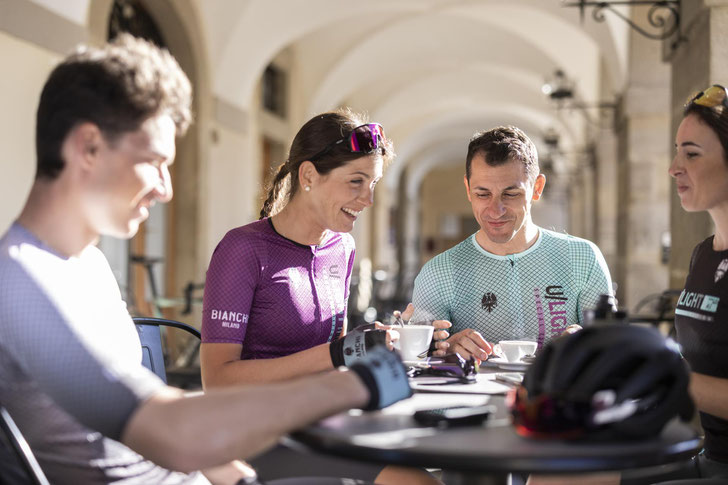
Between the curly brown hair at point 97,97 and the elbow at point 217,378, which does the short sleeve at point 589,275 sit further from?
the curly brown hair at point 97,97

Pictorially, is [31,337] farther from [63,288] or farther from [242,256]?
[242,256]

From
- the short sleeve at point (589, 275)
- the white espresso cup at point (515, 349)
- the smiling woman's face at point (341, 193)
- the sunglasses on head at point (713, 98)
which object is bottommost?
the white espresso cup at point (515, 349)

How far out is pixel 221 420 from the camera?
3.90 feet

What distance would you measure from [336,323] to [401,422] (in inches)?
41.9

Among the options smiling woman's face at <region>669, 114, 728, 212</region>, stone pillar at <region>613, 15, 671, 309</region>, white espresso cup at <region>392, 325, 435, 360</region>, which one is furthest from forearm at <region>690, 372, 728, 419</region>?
stone pillar at <region>613, 15, 671, 309</region>

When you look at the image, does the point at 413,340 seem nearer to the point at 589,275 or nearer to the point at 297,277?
the point at 297,277

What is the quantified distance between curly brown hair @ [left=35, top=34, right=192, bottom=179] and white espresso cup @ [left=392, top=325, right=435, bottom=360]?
2.99 ft

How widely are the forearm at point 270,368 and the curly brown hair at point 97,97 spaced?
0.82 metres

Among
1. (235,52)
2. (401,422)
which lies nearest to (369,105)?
(235,52)

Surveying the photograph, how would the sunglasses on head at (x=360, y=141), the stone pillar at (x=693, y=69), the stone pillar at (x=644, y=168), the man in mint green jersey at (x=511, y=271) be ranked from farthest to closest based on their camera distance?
1. the stone pillar at (x=644, y=168)
2. the stone pillar at (x=693, y=69)
3. the man in mint green jersey at (x=511, y=271)
4. the sunglasses on head at (x=360, y=141)

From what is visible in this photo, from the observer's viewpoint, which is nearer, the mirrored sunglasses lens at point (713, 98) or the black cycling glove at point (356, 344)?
the black cycling glove at point (356, 344)

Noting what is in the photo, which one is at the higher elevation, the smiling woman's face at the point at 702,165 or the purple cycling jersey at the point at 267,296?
the smiling woman's face at the point at 702,165

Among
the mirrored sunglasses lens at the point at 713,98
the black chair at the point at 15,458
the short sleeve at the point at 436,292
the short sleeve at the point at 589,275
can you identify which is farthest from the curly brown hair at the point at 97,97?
the short sleeve at the point at 589,275

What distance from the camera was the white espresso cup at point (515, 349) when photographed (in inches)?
80.7
